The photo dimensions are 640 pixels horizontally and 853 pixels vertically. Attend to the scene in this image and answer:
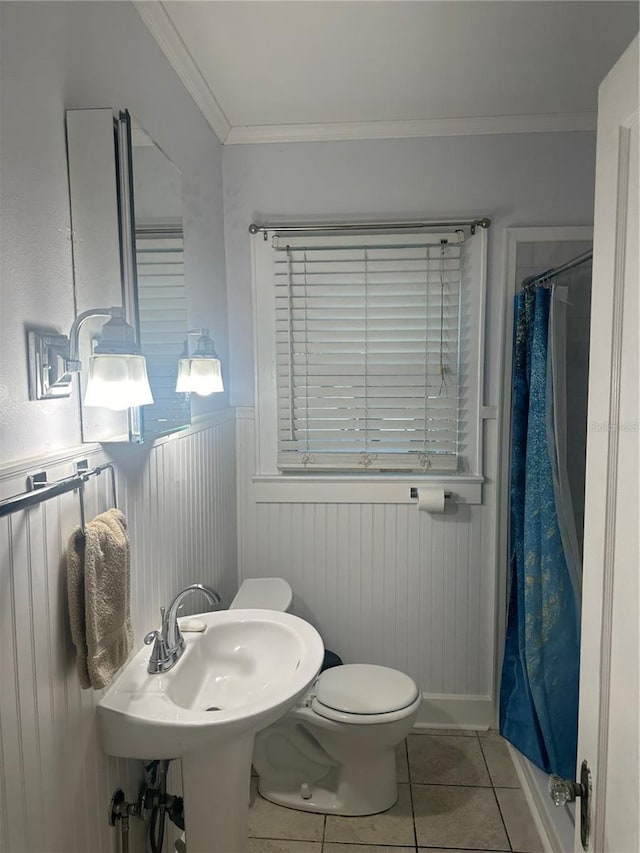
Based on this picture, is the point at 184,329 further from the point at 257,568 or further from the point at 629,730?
the point at 629,730

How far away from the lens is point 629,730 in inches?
32.3

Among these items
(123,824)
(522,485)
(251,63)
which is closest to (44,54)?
(251,63)

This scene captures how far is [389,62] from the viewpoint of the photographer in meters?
1.88

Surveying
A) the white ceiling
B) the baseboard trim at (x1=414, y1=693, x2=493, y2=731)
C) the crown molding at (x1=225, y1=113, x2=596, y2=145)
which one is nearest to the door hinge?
the baseboard trim at (x1=414, y1=693, x2=493, y2=731)

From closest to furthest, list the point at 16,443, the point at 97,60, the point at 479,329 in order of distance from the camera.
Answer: the point at 16,443 < the point at 97,60 < the point at 479,329

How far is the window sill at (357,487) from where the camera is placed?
2.48 meters

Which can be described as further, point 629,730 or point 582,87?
point 582,87

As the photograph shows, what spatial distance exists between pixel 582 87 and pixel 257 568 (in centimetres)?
228

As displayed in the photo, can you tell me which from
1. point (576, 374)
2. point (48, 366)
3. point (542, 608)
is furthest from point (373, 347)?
point (48, 366)

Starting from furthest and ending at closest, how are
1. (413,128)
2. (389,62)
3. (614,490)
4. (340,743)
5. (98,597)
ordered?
(413,128) < (340,743) < (389,62) < (98,597) < (614,490)

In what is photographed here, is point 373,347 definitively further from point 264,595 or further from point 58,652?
point 58,652

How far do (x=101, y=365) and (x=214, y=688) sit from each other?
3.29ft

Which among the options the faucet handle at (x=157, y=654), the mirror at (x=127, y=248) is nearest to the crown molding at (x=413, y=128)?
the mirror at (x=127, y=248)

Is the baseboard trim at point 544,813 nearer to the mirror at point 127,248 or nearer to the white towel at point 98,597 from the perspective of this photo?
the white towel at point 98,597
